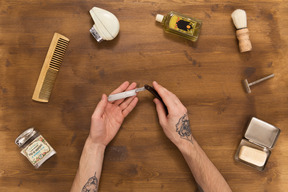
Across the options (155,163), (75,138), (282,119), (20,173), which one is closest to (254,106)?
(282,119)

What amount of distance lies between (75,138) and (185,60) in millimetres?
585

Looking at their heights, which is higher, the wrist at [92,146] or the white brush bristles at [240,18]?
the white brush bristles at [240,18]

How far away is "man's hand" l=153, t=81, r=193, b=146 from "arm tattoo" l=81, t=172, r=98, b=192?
35cm

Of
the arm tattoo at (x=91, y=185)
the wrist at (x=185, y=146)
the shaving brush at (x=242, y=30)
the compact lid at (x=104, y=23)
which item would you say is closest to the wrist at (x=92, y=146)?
the arm tattoo at (x=91, y=185)

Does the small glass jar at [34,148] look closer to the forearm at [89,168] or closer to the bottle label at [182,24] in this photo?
the forearm at [89,168]

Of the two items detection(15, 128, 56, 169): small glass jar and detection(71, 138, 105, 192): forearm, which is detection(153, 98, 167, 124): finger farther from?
detection(15, 128, 56, 169): small glass jar

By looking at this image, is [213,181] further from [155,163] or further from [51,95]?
[51,95]

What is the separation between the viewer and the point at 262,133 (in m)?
0.87

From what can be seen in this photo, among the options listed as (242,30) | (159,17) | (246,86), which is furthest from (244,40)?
(159,17)

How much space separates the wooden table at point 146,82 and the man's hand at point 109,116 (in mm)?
33

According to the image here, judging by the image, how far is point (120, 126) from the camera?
90 cm

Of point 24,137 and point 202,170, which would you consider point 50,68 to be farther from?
point 202,170

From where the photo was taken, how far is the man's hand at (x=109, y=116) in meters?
0.83

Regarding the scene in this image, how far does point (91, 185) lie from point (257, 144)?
713mm
